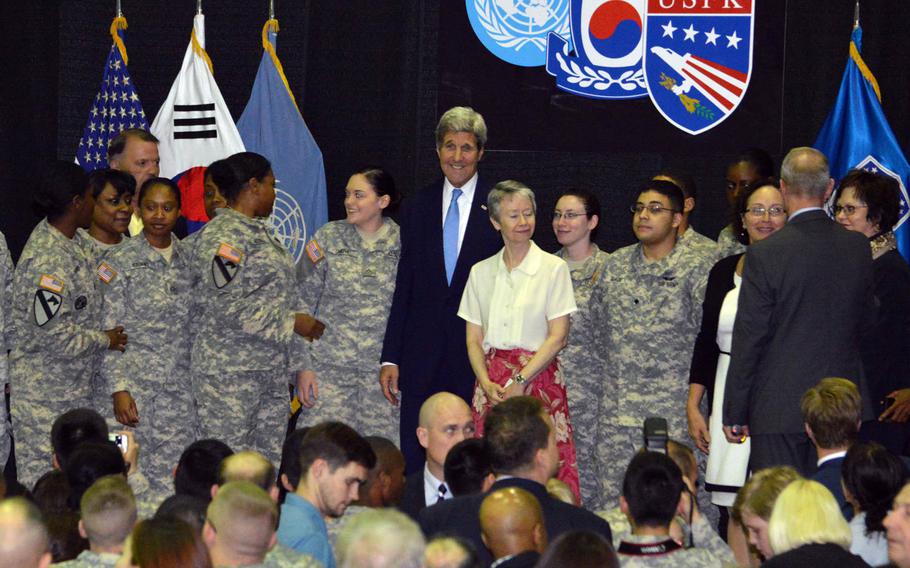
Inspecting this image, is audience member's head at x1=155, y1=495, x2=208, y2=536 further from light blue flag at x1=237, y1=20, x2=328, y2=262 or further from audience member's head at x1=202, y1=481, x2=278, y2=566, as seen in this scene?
light blue flag at x1=237, y1=20, x2=328, y2=262

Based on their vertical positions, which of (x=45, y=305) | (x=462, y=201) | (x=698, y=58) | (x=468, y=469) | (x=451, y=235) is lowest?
(x=468, y=469)

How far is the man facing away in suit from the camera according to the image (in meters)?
4.77

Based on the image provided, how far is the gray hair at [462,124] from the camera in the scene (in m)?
6.08

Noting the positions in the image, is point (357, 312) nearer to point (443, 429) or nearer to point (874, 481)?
point (443, 429)

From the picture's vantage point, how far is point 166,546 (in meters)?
3.06

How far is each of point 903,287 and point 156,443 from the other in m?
3.28

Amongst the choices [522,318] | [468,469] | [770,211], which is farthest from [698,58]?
[468,469]

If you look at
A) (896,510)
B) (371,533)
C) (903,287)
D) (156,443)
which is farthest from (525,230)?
(371,533)

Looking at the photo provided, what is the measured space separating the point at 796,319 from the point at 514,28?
3043mm

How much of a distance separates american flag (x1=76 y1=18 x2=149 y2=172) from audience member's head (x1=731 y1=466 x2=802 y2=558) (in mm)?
4445

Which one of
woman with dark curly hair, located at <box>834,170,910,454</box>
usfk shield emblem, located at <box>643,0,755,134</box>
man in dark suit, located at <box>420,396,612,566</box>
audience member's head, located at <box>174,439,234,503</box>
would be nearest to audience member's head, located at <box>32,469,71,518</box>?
audience member's head, located at <box>174,439,234,503</box>

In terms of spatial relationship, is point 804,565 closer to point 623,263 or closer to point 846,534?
point 846,534

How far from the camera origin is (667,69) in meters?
7.24

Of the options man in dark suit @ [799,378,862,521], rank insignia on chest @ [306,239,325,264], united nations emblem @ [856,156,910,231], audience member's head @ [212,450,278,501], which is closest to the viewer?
audience member's head @ [212,450,278,501]
